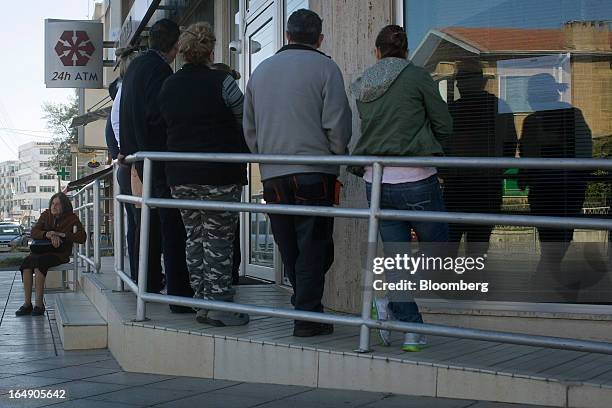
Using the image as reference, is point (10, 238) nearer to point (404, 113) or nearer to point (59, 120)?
point (59, 120)

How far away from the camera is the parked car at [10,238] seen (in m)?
46.0

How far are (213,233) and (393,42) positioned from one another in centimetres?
163

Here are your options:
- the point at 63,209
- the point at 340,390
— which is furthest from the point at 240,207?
the point at 63,209

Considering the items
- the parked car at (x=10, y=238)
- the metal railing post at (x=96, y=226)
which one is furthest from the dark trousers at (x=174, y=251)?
the parked car at (x=10, y=238)

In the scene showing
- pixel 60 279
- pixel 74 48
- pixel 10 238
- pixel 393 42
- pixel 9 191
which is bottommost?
pixel 10 238

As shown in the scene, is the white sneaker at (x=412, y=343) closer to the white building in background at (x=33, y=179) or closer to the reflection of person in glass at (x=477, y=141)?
the reflection of person in glass at (x=477, y=141)

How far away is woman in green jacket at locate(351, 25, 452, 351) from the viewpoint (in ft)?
16.0

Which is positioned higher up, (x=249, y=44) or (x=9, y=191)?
(x=249, y=44)

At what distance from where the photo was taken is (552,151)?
571 cm

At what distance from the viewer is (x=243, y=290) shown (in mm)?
7848

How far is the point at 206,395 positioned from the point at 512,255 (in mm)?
2061

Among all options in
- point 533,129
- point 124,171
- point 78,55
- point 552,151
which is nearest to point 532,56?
point 533,129

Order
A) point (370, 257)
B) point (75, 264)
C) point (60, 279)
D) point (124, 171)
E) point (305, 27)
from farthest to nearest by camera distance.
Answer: point (60, 279), point (75, 264), point (124, 171), point (305, 27), point (370, 257)

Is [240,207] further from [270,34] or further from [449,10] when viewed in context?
[270,34]
